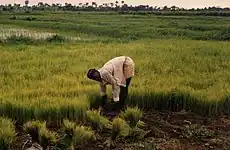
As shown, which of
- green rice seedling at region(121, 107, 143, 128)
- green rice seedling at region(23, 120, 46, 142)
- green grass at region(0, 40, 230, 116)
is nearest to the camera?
green rice seedling at region(23, 120, 46, 142)

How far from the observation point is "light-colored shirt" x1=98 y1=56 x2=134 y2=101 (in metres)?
5.14

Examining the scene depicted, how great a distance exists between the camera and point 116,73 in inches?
207

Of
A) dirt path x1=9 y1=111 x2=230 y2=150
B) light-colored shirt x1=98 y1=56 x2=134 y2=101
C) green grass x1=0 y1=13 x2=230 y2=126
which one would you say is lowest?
dirt path x1=9 y1=111 x2=230 y2=150

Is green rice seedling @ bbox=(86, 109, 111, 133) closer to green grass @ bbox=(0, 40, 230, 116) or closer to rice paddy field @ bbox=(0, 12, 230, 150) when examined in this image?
rice paddy field @ bbox=(0, 12, 230, 150)

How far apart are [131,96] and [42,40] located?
11.3m

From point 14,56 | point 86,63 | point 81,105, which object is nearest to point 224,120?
point 81,105

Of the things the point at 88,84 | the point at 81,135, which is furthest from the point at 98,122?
the point at 88,84

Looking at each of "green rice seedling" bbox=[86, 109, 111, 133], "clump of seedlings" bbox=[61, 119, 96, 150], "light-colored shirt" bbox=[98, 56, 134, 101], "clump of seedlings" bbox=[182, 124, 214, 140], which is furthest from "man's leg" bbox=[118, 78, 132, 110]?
"clump of seedlings" bbox=[61, 119, 96, 150]

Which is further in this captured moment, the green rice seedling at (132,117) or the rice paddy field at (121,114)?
the green rice seedling at (132,117)

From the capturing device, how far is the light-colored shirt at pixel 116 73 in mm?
5137

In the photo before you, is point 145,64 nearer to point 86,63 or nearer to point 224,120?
point 86,63

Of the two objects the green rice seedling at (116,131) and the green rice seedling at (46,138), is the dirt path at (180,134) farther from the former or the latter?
the green rice seedling at (46,138)


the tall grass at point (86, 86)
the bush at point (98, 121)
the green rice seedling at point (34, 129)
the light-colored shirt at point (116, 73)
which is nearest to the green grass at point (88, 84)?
the tall grass at point (86, 86)

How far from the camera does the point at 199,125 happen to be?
16.7 ft
